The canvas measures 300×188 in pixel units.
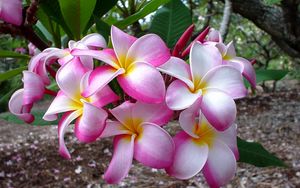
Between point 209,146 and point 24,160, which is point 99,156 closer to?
point 24,160

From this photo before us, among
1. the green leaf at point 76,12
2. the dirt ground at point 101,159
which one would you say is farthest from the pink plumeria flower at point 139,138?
the dirt ground at point 101,159

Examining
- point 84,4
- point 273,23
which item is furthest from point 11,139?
point 84,4

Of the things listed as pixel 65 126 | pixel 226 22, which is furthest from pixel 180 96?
pixel 226 22

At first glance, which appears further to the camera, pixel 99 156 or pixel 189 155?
pixel 99 156

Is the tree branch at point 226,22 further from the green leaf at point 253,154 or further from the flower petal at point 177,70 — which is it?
the flower petal at point 177,70

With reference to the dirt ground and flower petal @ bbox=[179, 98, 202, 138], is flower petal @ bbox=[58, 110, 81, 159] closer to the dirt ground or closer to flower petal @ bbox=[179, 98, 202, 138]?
flower petal @ bbox=[179, 98, 202, 138]

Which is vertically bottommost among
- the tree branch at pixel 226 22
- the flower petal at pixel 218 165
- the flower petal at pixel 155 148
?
the tree branch at pixel 226 22

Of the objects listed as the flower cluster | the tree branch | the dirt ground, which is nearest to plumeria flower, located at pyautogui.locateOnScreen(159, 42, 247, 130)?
the flower cluster
